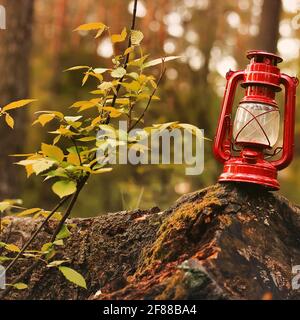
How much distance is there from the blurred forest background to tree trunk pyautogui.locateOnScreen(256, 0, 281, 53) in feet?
0.04

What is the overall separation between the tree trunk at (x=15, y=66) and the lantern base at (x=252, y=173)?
14.1 ft

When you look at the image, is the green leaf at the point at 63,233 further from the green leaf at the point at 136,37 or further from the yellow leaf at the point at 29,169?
the green leaf at the point at 136,37

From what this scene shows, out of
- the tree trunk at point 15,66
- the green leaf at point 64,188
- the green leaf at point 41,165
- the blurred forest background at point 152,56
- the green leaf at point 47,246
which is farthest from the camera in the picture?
the blurred forest background at point 152,56

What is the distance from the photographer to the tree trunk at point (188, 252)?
7.79 feet

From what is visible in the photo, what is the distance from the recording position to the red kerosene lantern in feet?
9.00

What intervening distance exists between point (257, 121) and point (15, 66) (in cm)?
460

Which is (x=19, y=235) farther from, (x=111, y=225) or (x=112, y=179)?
(x=112, y=179)

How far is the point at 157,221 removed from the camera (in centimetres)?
287

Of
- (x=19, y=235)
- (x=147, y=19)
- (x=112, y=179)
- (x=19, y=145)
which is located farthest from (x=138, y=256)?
(x=147, y=19)

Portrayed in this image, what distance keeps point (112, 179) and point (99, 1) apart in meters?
5.50

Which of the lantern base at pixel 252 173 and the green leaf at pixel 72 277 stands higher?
the lantern base at pixel 252 173

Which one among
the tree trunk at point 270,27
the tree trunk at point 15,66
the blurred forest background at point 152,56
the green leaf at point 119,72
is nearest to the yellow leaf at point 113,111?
the green leaf at point 119,72

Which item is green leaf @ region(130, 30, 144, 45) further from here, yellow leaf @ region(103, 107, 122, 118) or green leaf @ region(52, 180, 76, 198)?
green leaf @ region(52, 180, 76, 198)

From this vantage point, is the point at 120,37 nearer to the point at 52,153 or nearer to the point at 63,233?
the point at 52,153
